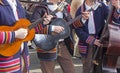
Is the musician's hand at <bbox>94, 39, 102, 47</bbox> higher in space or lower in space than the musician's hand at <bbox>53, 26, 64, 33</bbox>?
lower

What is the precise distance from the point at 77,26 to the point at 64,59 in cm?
84

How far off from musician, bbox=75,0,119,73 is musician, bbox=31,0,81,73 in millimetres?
283

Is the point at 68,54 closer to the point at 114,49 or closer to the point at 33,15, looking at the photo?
the point at 33,15

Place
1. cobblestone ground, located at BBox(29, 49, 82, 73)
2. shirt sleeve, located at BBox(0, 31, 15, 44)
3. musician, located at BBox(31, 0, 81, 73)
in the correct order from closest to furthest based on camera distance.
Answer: shirt sleeve, located at BBox(0, 31, 15, 44), musician, located at BBox(31, 0, 81, 73), cobblestone ground, located at BBox(29, 49, 82, 73)

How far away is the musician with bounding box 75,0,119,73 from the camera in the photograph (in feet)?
13.4

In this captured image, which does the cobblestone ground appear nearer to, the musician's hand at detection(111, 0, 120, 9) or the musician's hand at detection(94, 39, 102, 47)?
the musician's hand at detection(94, 39, 102, 47)

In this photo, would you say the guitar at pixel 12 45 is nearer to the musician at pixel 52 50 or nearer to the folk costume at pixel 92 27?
the musician at pixel 52 50

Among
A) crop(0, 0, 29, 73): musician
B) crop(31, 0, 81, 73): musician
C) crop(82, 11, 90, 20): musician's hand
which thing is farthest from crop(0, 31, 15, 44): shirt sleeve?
crop(82, 11, 90, 20): musician's hand

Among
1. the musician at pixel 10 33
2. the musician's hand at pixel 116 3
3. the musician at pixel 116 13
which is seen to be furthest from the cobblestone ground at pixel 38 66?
the musician at pixel 10 33

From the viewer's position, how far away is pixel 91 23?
4.16m

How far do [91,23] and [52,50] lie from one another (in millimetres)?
633

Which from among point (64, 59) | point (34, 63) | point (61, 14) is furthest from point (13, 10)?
point (34, 63)

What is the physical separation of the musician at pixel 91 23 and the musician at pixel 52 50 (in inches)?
11.1

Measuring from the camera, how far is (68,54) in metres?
4.91
